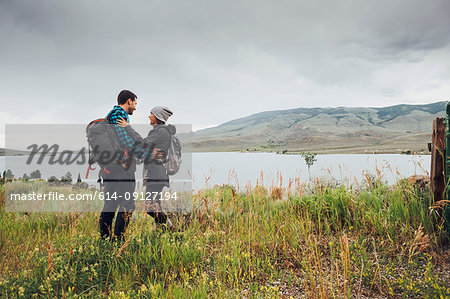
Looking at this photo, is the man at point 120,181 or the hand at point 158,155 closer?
the man at point 120,181

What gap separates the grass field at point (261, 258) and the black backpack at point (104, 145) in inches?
43.3

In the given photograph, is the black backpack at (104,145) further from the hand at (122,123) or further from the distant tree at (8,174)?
the distant tree at (8,174)

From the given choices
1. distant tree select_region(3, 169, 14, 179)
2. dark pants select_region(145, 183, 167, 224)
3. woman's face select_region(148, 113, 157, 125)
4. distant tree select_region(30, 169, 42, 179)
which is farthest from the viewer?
distant tree select_region(30, 169, 42, 179)

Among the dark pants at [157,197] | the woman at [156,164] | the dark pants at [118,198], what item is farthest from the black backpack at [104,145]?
the dark pants at [157,197]

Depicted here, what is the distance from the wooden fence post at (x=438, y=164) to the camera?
4223mm

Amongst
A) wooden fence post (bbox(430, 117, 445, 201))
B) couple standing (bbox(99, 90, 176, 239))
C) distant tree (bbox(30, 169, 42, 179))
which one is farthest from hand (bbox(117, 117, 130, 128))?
distant tree (bbox(30, 169, 42, 179))

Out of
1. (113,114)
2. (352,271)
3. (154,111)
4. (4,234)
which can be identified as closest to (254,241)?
(352,271)

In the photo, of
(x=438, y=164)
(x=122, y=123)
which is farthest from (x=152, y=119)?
(x=438, y=164)

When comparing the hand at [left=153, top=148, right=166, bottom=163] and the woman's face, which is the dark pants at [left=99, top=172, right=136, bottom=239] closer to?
the hand at [left=153, top=148, right=166, bottom=163]

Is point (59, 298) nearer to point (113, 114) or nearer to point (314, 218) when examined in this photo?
point (113, 114)

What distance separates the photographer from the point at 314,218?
16.8 feet

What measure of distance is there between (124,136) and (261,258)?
2681mm

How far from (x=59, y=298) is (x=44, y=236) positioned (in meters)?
2.46

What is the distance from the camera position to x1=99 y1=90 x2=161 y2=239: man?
4.00 meters
